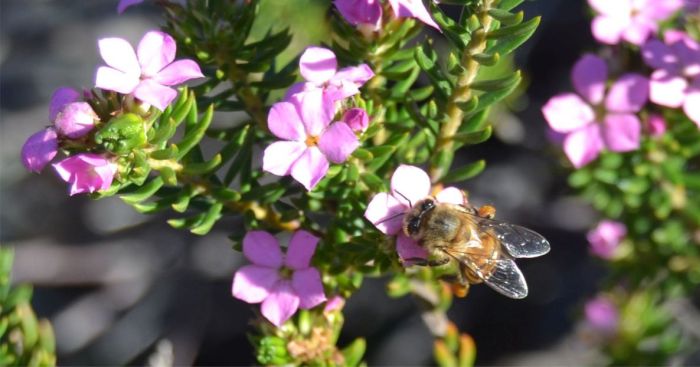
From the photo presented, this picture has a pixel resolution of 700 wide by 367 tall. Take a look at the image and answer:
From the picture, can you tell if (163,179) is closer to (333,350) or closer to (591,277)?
(333,350)

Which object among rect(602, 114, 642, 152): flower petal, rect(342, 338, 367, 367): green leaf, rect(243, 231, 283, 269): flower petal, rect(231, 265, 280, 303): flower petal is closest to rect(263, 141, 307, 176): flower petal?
rect(243, 231, 283, 269): flower petal

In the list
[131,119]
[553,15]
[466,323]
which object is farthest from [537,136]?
[131,119]

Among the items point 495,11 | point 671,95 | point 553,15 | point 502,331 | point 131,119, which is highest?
point 495,11

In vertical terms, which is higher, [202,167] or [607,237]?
[202,167]

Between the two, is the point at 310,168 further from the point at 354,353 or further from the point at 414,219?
the point at 354,353

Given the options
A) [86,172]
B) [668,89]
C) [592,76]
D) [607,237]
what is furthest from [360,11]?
[607,237]

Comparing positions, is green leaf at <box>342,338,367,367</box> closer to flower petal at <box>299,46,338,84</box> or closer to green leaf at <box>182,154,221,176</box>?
green leaf at <box>182,154,221,176</box>

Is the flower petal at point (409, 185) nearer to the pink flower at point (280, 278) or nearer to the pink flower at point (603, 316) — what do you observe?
the pink flower at point (280, 278)

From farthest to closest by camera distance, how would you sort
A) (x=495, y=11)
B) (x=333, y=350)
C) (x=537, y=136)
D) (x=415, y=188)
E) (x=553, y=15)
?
(x=553, y=15)
(x=537, y=136)
(x=333, y=350)
(x=415, y=188)
(x=495, y=11)
